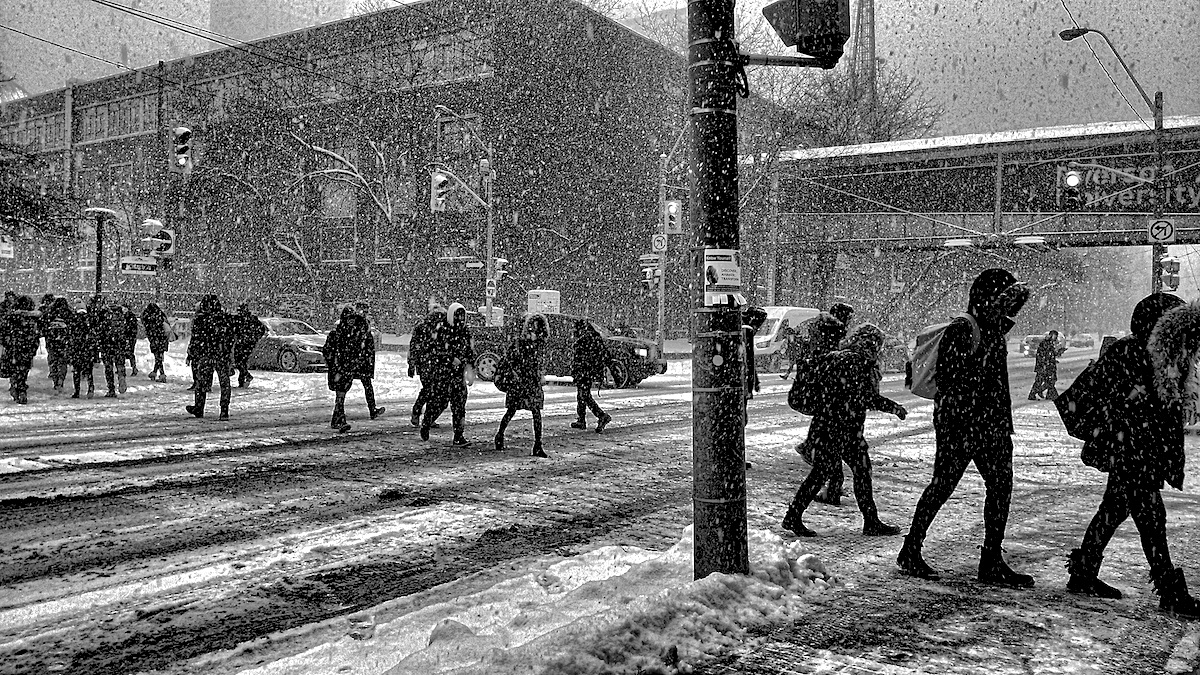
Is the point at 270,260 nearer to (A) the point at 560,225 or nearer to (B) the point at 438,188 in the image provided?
(A) the point at 560,225

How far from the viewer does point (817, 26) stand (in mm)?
4719

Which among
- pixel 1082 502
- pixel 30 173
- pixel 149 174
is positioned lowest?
pixel 1082 502

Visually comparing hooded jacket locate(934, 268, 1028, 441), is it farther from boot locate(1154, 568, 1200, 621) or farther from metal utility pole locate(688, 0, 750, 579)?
metal utility pole locate(688, 0, 750, 579)

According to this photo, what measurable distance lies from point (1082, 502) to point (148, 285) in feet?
190

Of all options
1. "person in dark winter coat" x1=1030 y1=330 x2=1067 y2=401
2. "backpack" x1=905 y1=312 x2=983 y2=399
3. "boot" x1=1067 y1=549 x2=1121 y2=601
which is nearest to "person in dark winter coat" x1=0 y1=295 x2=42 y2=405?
"backpack" x1=905 y1=312 x2=983 y2=399

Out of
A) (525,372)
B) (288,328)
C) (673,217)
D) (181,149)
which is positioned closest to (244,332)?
(525,372)

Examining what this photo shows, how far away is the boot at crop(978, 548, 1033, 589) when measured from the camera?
5.17 metres

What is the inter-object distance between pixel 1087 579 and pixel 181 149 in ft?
65.2

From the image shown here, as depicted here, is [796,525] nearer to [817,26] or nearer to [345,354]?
[817,26]

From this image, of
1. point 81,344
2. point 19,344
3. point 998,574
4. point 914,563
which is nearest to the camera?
point 998,574

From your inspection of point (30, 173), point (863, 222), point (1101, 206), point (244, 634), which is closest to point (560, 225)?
point (863, 222)

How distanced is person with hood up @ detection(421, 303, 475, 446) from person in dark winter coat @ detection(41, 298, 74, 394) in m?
8.35

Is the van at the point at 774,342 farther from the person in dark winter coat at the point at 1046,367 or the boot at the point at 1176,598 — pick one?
the boot at the point at 1176,598

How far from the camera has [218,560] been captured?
564 cm
